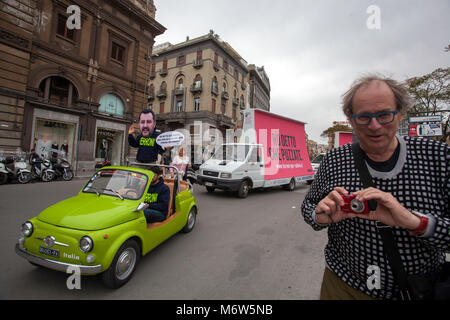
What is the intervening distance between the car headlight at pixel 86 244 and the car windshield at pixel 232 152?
6.16m

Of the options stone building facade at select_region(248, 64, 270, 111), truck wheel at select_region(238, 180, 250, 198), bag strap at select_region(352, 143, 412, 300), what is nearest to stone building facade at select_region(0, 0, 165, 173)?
truck wheel at select_region(238, 180, 250, 198)

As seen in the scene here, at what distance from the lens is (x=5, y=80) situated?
37.5ft

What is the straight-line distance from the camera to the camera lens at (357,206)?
41.1 inches

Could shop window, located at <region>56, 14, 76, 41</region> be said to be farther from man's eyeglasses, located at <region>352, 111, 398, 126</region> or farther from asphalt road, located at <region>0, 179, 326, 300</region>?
man's eyeglasses, located at <region>352, 111, 398, 126</region>

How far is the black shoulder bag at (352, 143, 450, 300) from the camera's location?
98cm

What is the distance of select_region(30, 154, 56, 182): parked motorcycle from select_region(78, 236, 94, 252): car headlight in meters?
10.3

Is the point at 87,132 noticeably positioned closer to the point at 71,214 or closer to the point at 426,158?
the point at 71,214

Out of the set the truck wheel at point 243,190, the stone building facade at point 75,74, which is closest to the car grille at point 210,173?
the truck wheel at point 243,190

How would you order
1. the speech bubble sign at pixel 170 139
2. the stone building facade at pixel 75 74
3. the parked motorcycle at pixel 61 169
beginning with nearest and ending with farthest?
the speech bubble sign at pixel 170 139
the parked motorcycle at pixel 61 169
the stone building facade at pixel 75 74

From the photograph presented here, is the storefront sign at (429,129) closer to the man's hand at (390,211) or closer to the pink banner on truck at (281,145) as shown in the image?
the pink banner on truck at (281,145)

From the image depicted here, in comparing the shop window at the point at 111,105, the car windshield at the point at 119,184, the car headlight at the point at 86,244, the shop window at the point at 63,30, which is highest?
the shop window at the point at 63,30
